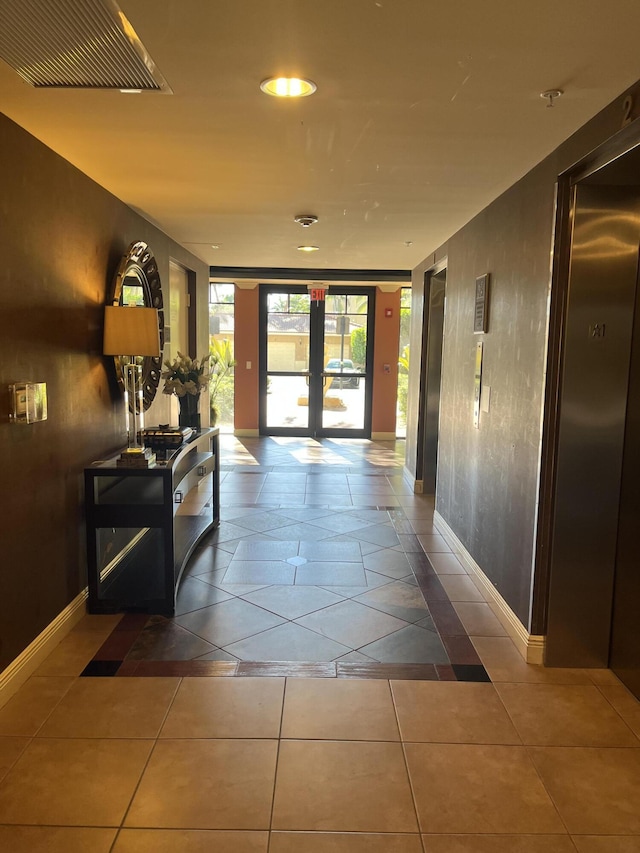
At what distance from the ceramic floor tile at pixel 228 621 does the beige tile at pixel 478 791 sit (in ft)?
3.70

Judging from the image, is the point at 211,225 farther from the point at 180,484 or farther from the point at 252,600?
the point at 252,600

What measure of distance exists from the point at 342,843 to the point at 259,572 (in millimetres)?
2201

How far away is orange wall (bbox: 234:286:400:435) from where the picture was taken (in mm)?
9250

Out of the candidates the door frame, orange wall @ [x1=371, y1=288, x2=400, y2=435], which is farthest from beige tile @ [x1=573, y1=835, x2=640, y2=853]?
orange wall @ [x1=371, y1=288, x2=400, y2=435]

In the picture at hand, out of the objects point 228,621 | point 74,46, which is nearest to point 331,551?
point 228,621

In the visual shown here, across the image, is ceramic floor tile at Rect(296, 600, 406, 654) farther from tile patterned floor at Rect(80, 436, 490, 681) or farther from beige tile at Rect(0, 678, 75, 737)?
beige tile at Rect(0, 678, 75, 737)

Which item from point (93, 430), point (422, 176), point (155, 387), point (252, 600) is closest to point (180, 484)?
point (93, 430)

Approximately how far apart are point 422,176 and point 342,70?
126 cm

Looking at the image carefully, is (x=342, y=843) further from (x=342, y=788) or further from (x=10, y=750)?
Answer: (x=10, y=750)

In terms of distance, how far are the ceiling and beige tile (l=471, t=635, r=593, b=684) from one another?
232 cm

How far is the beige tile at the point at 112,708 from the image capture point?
2.28 meters

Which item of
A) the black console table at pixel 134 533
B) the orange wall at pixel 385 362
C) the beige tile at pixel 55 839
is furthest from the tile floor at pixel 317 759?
the orange wall at pixel 385 362

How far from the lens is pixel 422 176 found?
121 inches

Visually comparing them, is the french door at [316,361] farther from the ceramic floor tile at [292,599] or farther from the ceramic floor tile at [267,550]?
the ceramic floor tile at [292,599]
